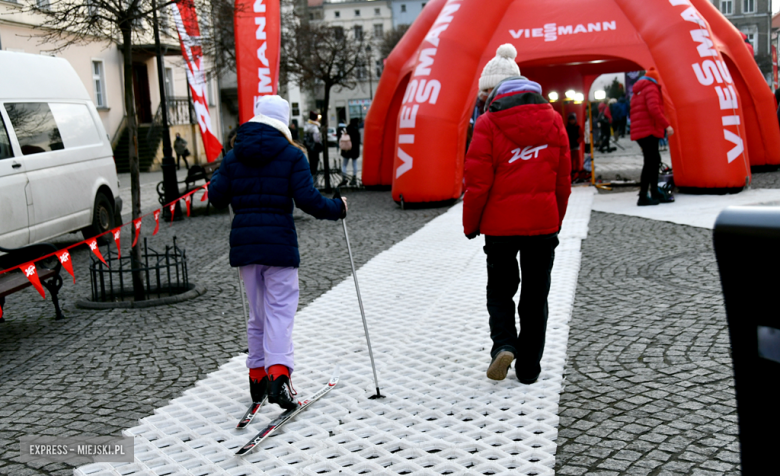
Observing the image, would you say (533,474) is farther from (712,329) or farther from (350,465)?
(712,329)

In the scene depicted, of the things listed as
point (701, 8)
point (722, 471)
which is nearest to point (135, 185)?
point (722, 471)

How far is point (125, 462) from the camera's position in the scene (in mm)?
3748

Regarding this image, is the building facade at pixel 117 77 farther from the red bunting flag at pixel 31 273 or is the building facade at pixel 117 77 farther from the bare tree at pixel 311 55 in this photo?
the red bunting flag at pixel 31 273

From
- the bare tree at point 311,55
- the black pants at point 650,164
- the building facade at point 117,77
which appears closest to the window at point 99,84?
the building facade at point 117,77

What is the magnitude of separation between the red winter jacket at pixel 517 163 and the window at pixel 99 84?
1068 inches

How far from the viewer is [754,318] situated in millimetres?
1462

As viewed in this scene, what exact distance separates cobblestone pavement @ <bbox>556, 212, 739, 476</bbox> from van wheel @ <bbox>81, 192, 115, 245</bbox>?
681 cm

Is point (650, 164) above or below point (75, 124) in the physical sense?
below

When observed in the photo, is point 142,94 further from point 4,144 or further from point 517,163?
point 517,163

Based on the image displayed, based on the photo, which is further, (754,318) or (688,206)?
(688,206)

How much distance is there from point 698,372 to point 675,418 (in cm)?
79

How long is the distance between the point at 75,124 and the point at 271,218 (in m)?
7.27

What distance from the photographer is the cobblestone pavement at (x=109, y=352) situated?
174 inches

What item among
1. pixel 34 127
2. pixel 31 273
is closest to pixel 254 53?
pixel 34 127
